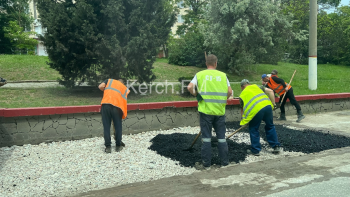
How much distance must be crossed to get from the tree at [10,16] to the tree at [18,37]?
1319 millimetres

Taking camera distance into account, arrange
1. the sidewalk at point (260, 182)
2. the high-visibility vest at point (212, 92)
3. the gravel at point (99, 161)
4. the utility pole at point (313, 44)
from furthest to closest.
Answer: the utility pole at point (313, 44), the high-visibility vest at point (212, 92), the gravel at point (99, 161), the sidewalk at point (260, 182)

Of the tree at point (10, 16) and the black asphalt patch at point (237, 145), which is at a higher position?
the tree at point (10, 16)

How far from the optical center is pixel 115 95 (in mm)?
5988

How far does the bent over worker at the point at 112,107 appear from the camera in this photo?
5.95 m

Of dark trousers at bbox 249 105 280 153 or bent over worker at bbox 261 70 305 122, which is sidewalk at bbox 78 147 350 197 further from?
bent over worker at bbox 261 70 305 122

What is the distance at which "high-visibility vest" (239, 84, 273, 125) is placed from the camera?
5848 millimetres

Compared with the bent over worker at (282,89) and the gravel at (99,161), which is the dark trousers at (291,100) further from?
the gravel at (99,161)

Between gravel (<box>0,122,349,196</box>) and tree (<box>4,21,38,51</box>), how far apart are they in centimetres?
2499

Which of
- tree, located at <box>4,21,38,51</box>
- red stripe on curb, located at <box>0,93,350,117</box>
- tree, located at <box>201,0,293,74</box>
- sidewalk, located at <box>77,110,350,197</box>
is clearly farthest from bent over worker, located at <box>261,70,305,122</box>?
tree, located at <box>4,21,38,51</box>

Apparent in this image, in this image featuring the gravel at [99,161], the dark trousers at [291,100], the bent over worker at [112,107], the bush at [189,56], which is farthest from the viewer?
the bush at [189,56]

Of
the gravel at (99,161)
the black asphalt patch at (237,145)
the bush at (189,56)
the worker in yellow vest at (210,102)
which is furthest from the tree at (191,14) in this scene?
the worker in yellow vest at (210,102)

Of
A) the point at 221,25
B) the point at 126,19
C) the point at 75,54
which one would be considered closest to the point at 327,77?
the point at 221,25

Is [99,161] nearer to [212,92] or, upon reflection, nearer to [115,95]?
[115,95]

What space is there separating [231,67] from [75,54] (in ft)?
36.5
